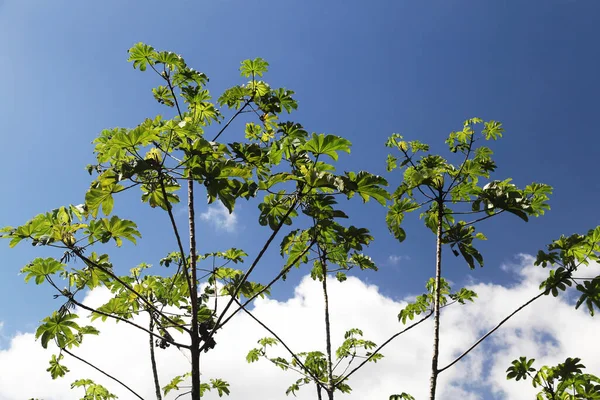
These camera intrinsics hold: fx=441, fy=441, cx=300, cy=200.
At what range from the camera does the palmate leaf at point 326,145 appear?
2.98 meters

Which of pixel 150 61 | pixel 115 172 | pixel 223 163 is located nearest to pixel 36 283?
pixel 115 172

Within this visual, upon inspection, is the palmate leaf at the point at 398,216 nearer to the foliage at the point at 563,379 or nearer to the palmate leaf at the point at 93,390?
the foliage at the point at 563,379

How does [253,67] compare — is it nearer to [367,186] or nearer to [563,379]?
[367,186]

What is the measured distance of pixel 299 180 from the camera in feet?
10.3

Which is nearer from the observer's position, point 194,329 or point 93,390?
point 194,329

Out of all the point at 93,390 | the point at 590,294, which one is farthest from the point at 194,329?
the point at 93,390

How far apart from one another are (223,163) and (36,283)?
180cm

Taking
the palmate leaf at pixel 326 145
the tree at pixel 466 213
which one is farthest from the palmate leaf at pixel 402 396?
the palmate leaf at pixel 326 145

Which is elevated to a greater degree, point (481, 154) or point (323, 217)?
point (481, 154)

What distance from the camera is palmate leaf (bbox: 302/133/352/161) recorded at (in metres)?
2.98

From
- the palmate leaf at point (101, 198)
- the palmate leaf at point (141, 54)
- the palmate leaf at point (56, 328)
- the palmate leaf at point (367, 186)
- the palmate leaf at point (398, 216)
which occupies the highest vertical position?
the palmate leaf at point (141, 54)

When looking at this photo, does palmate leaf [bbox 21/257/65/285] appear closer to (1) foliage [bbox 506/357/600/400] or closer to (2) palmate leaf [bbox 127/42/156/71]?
(2) palmate leaf [bbox 127/42/156/71]

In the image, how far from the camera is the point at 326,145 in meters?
3.01

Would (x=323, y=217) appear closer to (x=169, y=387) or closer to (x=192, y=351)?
(x=192, y=351)
